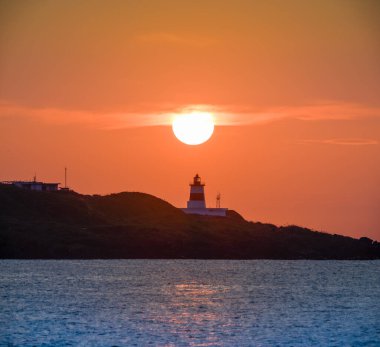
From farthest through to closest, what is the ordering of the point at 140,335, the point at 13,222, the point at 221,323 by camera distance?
1. the point at 13,222
2. the point at 221,323
3. the point at 140,335

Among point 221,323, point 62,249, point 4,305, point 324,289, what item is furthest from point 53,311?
point 62,249

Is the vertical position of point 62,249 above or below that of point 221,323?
above

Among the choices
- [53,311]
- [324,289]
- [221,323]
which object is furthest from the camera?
[324,289]

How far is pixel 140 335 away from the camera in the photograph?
227 ft

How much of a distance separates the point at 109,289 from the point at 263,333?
Answer: 4321 centimetres

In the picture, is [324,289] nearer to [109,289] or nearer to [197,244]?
[109,289]

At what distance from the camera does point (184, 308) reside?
89375 mm

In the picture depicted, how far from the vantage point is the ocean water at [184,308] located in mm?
68438

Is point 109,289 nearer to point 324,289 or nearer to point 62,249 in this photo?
point 324,289

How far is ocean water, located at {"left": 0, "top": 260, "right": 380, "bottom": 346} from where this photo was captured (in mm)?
68438

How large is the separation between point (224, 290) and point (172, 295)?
976cm

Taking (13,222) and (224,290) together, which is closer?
(224,290)

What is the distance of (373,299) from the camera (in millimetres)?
104688

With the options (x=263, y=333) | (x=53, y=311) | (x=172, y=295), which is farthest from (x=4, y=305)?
(x=263, y=333)
